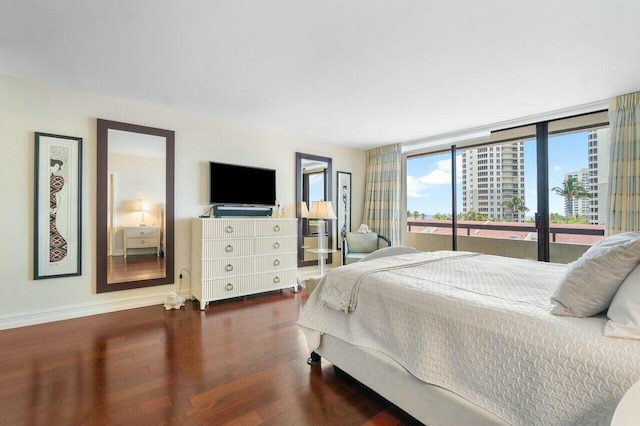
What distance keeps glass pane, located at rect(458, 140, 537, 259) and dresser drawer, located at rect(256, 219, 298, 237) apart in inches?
107

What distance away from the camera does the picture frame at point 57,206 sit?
2859mm

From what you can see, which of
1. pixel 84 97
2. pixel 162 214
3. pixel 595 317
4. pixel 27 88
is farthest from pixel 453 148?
pixel 27 88

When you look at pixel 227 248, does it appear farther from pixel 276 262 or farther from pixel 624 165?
pixel 624 165

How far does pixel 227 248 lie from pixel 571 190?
4308mm

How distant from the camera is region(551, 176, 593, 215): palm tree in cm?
357

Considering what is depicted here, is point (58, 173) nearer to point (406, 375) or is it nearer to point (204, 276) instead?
point (204, 276)

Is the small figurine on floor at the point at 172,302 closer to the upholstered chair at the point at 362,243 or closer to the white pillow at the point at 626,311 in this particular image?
the upholstered chair at the point at 362,243

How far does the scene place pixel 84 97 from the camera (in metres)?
3.09

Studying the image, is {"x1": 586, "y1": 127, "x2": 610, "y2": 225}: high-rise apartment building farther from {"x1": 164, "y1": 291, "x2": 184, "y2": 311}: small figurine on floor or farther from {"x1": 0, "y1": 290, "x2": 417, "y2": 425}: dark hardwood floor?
{"x1": 164, "y1": 291, "x2": 184, "y2": 311}: small figurine on floor

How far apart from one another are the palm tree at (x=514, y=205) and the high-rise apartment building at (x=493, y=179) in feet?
0.09

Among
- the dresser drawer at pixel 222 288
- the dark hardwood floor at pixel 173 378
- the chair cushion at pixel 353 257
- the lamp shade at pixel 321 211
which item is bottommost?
the dark hardwood floor at pixel 173 378

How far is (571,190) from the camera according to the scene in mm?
3652

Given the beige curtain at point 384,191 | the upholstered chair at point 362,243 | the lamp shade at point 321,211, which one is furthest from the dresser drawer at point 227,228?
the beige curtain at point 384,191

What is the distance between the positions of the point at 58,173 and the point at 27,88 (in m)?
0.83
